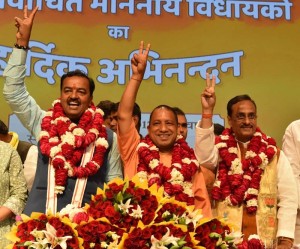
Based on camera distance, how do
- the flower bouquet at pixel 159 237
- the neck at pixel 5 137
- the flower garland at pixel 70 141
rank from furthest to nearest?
the neck at pixel 5 137, the flower garland at pixel 70 141, the flower bouquet at pixel 159 237

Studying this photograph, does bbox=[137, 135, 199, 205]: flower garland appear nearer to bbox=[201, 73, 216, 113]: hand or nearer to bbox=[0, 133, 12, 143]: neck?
bbox=[201, 73, 216, 113]: hand

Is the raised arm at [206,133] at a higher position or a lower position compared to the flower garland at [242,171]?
higher

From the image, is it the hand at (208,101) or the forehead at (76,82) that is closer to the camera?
the forehead at (76,82)

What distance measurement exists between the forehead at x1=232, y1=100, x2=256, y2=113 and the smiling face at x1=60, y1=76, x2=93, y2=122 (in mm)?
806

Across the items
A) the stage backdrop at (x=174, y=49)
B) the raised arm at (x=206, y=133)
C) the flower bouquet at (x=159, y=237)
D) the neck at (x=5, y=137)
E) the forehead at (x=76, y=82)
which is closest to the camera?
the flower bouquet at (x=159, y=237)

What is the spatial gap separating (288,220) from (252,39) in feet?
6.08

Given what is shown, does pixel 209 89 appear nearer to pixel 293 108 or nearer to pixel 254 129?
pixel 254 129

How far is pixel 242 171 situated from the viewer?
9.50 ft

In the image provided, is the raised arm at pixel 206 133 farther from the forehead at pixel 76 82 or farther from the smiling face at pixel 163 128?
the forehead at pixel 76 82

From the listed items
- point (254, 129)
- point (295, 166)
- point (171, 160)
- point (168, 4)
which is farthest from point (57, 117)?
point (168, 4)

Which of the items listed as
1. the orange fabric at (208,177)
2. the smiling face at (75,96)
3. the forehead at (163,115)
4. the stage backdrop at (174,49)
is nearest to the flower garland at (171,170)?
the forehead at (163,115)

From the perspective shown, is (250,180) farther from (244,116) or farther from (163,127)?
(163,127)

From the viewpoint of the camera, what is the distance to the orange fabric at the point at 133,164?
2623mm

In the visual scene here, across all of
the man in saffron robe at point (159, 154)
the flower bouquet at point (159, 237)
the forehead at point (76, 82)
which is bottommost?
the flower bouquet at point (159, 237)
